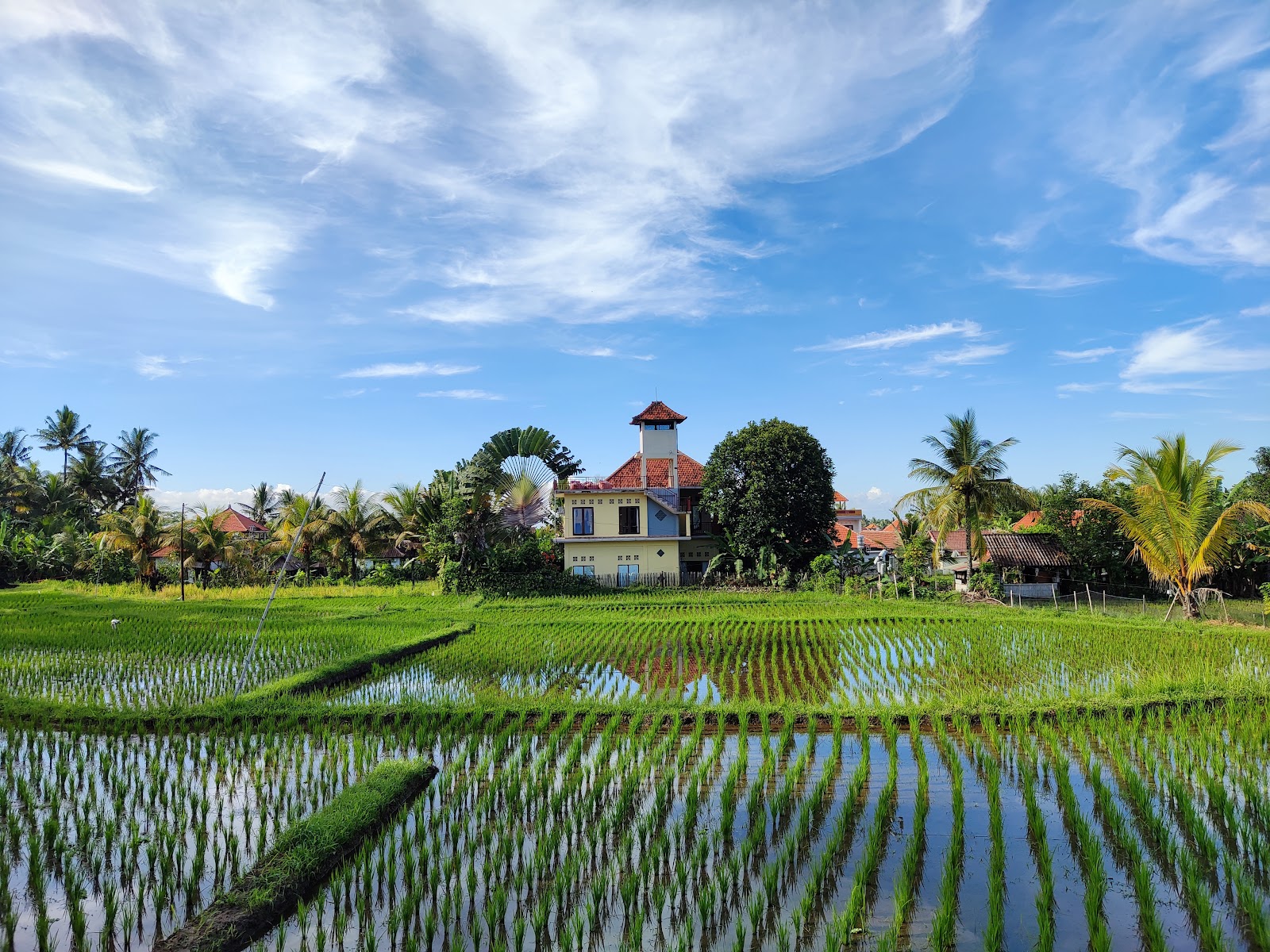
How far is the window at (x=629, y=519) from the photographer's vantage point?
1110 inches

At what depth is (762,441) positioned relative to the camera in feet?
87.9

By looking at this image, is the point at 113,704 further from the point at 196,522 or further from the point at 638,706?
the point at 196,522

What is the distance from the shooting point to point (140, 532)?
27.3 meters

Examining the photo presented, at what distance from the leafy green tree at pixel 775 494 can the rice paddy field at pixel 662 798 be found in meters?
13.1

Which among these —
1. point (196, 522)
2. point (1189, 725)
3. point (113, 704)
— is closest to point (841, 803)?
point (1189, 725)

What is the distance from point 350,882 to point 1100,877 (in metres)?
4.77

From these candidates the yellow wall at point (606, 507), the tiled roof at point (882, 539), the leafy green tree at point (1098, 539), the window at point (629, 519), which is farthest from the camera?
the tiled roof at point (882, 539)

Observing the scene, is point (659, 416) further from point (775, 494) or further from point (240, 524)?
point (240, 524)

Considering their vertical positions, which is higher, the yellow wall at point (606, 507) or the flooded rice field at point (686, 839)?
the yellow wall at point (606, 507)

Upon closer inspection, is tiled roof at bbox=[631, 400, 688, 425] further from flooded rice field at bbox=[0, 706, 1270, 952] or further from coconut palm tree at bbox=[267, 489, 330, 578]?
flooded rice field at bbox=[0, 706, 1270, 952]

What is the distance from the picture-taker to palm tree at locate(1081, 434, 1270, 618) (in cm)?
1739

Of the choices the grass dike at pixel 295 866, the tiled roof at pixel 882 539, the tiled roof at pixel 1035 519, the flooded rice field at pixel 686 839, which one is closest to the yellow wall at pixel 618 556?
the tiled roof at pixel 1035 519

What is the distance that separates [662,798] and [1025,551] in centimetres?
2413

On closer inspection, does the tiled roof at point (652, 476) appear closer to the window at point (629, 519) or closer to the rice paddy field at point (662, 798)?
the window at point (629, 519)
